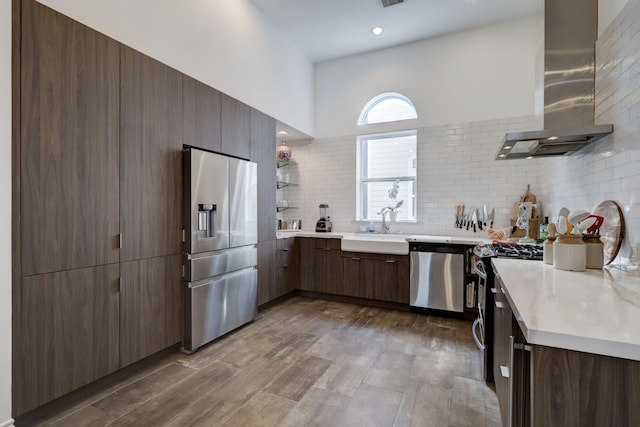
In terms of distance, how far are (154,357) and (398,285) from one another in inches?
105

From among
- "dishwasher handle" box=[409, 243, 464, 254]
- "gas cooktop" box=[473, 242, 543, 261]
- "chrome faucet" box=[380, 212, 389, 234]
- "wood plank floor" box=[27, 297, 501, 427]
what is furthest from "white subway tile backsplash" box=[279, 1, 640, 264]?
"wood plank floor" box=[27, 297, 501, 427]

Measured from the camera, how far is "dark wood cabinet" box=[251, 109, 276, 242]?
3578 millimetres

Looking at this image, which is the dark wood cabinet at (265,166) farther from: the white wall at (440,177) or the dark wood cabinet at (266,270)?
the white wall at (440,177)

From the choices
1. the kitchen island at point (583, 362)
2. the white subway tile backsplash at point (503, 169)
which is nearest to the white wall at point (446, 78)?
the white subway tile backsplash at point (503, 169)

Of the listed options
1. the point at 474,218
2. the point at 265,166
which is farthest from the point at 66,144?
the point at 474,218

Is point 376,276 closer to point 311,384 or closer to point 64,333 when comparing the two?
A: point 311,384

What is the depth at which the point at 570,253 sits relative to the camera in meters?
1.66

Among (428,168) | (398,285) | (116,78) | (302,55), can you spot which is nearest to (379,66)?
(302,55)

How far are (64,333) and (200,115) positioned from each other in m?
1.97

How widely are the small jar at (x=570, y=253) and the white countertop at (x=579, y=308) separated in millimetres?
53

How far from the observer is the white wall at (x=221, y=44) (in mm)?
2199

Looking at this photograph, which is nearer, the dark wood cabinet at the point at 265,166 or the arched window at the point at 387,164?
the dark wood cabinet at the point at 265,166

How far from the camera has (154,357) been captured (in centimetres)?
245

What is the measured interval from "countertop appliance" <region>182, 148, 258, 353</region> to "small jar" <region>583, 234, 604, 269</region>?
2741mm
